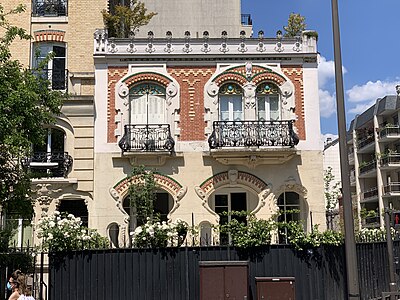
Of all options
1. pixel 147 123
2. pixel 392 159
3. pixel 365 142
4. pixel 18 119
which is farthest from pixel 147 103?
pixel 365 142

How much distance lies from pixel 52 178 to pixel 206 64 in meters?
7.24

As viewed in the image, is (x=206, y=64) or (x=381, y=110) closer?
(x=206, y=64)

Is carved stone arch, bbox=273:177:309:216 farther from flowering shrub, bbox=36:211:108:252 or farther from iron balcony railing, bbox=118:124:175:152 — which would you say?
flowering shrub, bbox=36:211:108:252

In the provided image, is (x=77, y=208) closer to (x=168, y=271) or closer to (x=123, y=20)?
(x=123, y=20)

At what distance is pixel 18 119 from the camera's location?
14656 mm

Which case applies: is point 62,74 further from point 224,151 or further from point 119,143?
point 224,151

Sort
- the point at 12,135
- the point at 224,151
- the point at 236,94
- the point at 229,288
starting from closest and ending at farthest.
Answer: the point at 229,288, the point at 12,135, the point at 224,151, the point at 236,94

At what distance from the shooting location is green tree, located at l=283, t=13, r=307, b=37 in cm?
2328

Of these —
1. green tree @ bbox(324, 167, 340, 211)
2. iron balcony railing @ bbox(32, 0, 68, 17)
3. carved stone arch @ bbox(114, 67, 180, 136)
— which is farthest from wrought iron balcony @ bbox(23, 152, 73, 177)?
green tree @ bbox(324, 167, 340, 211)

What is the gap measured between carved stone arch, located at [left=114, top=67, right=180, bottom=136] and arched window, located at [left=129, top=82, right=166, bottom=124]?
20 cm

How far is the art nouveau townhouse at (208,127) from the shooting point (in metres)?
20.2

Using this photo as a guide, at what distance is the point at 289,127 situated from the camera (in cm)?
2044

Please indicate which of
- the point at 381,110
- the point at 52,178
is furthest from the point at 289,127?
the point at 381,110

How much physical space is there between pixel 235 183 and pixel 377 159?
29399 millimetres
